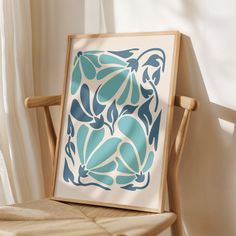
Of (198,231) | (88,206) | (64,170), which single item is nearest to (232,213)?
(198,231)

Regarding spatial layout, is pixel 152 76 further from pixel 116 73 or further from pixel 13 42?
pixel 13 42

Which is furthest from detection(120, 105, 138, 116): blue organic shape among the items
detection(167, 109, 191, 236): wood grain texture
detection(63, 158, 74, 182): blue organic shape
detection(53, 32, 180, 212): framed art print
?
detection(63, 158, 74, 182): blue organic shape

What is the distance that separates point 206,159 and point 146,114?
11.4 inches

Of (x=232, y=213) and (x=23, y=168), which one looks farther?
(x=23, y=168)

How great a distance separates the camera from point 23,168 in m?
2.17

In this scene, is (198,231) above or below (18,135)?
below

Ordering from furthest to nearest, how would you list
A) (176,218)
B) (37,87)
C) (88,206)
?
(37,87), (88,206), (176,218)

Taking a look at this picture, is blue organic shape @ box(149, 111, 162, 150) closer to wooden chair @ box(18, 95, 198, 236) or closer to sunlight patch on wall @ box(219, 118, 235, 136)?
wooden chair @ box(18, 95, 198, 236)

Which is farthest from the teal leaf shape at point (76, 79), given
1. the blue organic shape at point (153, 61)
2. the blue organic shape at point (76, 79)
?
the blue organic shape at point (153, 61)

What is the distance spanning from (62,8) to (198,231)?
111 cm

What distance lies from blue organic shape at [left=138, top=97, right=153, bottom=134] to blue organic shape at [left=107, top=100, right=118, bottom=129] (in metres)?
0.10

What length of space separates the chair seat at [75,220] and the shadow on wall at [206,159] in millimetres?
252

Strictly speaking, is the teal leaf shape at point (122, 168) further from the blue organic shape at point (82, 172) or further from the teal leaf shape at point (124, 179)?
the blue organic shape at point (82, 172)

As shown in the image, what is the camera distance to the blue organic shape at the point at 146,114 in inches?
72.6
